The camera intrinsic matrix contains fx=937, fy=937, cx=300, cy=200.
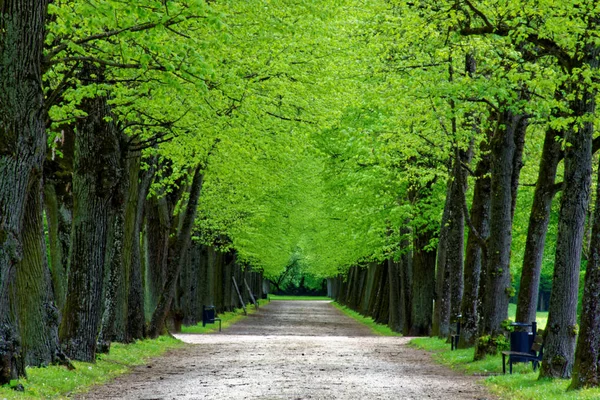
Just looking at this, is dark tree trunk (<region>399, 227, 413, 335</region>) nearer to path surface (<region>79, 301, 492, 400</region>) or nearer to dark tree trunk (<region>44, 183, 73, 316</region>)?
path surface (<region>79, 301, 492, 400</region>)

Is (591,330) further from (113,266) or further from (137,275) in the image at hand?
(137,275)

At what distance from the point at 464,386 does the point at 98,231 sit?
294 inches

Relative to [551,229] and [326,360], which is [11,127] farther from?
[551,229]

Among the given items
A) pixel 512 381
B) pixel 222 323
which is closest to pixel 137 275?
pixel 512 381

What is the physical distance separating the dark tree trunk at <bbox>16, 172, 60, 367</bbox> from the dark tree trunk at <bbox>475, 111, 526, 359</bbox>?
31.4ft

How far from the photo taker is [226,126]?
2117cm

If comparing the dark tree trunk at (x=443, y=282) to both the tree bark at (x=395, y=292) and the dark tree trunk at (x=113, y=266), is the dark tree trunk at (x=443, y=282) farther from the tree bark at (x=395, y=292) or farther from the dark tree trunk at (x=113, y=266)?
the dark tree trunk at (x=113, y=266)

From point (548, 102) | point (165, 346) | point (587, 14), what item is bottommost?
A: point (165, 346)

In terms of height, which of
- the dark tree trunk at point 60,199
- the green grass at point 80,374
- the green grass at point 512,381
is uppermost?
the dark tree trunk at point 60,199

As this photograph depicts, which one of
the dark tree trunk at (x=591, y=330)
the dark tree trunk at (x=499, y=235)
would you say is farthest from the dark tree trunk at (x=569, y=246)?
the dark tree trunk at (x=499, y=235)

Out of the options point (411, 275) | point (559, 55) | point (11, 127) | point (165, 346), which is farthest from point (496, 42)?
point (411, 275)

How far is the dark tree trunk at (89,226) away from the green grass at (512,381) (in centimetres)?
759

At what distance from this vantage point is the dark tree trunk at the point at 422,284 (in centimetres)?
3325

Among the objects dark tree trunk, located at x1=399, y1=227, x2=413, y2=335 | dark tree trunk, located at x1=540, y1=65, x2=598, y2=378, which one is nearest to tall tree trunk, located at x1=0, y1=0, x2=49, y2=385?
dark tree trunk, located at x1=540, y1=65, x2=598, y2=378
